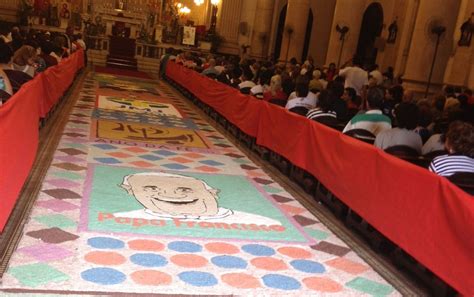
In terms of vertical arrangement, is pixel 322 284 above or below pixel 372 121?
below

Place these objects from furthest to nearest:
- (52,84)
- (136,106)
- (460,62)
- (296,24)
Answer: (296,24) < (460,62) < (136,106) < (52,84)

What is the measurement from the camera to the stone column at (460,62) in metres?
12.6

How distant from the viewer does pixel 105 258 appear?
3.69 metres

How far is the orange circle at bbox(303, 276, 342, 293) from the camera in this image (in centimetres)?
370

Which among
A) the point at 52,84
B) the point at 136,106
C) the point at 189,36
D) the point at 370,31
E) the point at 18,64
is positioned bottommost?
the point at 136,106

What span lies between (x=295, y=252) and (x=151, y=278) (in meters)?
1.39

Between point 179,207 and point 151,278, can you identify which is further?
point 179,207

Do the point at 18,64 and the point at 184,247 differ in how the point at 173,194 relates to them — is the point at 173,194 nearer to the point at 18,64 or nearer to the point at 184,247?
the point at 184,247

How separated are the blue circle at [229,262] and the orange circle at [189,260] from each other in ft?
0.31

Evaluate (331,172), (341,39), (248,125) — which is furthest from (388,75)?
(331,172)

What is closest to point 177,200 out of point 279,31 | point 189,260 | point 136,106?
point 189,260

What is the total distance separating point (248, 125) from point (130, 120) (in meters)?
2.49

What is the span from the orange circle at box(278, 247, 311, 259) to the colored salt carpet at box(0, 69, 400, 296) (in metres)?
0.02

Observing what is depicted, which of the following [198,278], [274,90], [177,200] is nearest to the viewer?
[198,278]
